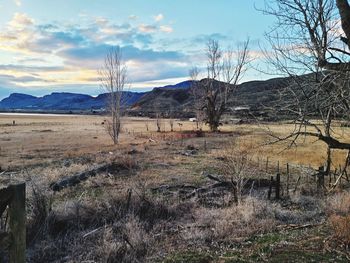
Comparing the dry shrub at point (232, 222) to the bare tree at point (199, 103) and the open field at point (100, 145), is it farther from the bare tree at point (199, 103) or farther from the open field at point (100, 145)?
the bare tree at point (199, 103)

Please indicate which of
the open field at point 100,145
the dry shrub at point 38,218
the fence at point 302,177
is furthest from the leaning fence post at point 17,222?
the fence at point 302,177

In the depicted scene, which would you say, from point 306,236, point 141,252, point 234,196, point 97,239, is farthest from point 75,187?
point 306,236

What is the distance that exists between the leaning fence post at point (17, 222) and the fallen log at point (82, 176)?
34.2 feet

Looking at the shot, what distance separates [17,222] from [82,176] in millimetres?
12818

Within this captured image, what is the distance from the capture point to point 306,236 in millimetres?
8312

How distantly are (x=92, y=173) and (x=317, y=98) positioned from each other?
36.0ft

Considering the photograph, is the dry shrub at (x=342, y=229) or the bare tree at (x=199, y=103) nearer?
the dry shrub at (x=342, y=229)

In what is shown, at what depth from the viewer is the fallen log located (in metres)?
15.0

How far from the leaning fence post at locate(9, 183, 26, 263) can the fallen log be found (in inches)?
410

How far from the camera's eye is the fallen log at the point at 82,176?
15.0m

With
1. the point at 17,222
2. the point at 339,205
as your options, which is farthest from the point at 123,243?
the point at 339,205

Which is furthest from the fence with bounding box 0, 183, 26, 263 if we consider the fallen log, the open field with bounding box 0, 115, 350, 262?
the fallen log

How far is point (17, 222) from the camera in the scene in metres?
4.26

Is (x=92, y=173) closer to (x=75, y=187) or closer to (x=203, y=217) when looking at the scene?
(x=75, y=187)
